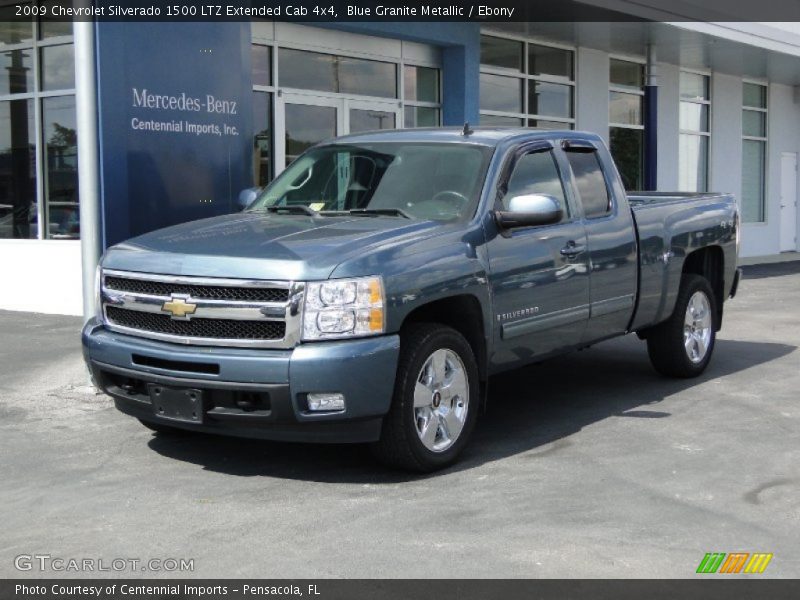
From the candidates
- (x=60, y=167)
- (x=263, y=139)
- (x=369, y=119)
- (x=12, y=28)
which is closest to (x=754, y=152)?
(x=369, y=119)

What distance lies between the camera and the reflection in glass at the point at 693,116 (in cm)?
2334

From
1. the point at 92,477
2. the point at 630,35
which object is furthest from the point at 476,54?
the point at 92,477

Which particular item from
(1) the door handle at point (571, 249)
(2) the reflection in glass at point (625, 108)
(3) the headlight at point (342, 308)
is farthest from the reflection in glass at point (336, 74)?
(3) the headlight at point (342, 308)

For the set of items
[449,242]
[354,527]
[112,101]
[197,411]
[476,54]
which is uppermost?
[476,54]

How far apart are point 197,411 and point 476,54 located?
1217 centimetres

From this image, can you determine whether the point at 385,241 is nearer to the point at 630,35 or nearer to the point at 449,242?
the point at 449,242

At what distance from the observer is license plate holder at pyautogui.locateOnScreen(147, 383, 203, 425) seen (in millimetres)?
5758

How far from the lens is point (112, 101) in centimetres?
888

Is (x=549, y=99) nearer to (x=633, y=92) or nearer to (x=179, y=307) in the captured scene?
(x=633, y=92)

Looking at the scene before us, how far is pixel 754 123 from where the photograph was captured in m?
26.0

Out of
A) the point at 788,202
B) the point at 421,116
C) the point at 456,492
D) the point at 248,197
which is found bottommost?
the point at 456,492

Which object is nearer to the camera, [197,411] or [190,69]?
[197,411]

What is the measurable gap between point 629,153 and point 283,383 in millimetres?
17277

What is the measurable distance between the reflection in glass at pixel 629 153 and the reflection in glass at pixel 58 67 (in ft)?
37.2
